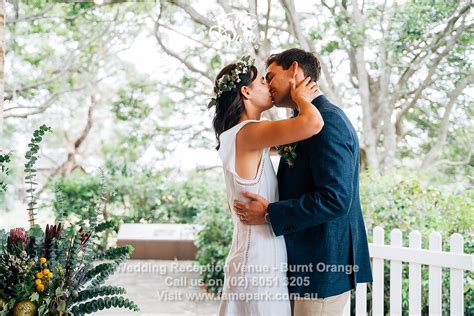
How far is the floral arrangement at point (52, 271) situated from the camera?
153cm

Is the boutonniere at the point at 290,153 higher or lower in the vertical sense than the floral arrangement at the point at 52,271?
higher

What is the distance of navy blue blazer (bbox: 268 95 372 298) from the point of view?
1.74 metres

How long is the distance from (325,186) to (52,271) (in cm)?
88

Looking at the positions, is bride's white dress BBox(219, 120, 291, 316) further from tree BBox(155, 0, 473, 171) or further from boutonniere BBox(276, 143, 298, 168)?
tree BBox(155, 0, 473, 171)

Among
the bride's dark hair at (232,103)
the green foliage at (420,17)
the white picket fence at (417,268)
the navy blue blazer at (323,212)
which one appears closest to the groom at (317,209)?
the navy blue blazer at (323,212)

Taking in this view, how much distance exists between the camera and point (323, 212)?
5.67 ft

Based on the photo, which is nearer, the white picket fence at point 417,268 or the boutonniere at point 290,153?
the boutonniere at point 290,153

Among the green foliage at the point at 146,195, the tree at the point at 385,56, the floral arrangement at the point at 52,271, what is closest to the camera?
the floral arrangement at the point at 52,271

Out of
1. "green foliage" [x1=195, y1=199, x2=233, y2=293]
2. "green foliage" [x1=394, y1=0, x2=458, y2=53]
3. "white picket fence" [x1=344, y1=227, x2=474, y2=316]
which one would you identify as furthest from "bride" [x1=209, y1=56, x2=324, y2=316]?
"green foliage" [x1=394, y1=0, x2=458, y2=53]

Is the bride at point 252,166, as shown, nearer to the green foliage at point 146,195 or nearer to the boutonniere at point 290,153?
the boutonniere at point 290,153

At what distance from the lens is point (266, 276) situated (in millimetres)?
1797

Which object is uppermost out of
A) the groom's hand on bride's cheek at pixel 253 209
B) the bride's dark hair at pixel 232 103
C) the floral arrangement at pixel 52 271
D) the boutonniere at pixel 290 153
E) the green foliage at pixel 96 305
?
the bride's dark hair at pixel 232 103

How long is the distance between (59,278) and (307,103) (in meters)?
0.95

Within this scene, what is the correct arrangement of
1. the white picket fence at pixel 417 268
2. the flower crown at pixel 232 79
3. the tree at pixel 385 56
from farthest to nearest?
the tree at pixel 385 56, the white picket fence at pixel 417 268, the flower crown at pixel 232 79
